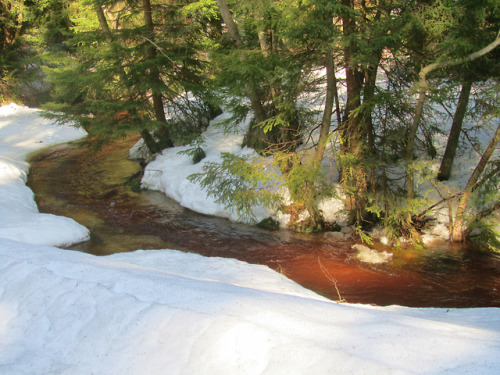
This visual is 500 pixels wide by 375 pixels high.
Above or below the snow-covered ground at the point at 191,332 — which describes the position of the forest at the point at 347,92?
above

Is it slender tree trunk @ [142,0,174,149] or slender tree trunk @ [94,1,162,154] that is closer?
slender tree trunk @ [94,1,162,154]

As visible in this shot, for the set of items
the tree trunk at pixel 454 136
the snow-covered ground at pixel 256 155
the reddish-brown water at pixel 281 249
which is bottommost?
the reddish-brown water at pixel 281 249

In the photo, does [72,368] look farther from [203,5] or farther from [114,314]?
[203,5]

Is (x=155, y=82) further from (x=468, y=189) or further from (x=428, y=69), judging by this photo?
(x=468, y=189)

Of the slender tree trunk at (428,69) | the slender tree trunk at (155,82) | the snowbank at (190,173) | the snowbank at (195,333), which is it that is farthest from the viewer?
the slender tree trunk at (155,82)

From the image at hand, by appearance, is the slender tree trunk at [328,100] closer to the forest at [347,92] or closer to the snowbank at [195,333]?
the forest at [347,92]

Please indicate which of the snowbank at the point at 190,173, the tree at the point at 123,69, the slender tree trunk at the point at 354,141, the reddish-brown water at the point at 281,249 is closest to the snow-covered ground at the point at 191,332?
the reddish-brown water at the point at 281,249

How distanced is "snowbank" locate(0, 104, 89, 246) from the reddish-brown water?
0.51 m

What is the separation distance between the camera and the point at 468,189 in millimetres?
8523

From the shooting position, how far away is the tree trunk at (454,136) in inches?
360

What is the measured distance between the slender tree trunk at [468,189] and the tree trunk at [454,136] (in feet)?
3.97

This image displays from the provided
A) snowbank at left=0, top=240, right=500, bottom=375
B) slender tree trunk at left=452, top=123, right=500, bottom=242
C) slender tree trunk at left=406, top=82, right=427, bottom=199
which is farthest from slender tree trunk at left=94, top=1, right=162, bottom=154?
slender tree trunk at left=452, top=123, right=500, bottom=242

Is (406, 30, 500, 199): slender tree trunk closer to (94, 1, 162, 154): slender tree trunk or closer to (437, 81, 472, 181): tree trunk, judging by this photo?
(437, 81, 472, 181): tree trunk

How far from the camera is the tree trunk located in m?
9.15
